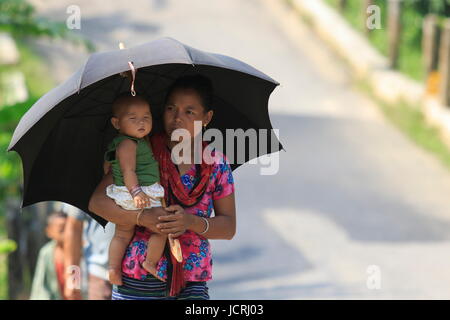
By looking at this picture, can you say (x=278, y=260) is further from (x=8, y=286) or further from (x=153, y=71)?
(x=153, y=71)

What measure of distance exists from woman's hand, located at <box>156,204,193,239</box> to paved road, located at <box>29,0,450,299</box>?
4.94m

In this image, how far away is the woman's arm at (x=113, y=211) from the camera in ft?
12.7

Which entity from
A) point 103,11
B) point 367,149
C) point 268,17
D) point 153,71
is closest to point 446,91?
point 367,149

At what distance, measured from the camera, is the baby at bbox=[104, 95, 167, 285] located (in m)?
3.91

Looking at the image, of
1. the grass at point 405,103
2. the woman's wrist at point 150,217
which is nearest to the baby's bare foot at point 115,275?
the woman's wrist at point 150,217

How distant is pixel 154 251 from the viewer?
3953 millimetres

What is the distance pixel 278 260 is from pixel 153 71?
20.1ft

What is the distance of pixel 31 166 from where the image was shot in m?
4.04

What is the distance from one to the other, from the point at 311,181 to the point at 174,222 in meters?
8.74

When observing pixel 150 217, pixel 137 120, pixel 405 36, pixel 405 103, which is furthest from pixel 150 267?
pixel 405 36

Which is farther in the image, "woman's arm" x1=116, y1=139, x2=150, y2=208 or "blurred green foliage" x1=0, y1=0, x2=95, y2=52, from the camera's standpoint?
"blurred green foliage" x1=0, y1=0, x2=95, y2=52

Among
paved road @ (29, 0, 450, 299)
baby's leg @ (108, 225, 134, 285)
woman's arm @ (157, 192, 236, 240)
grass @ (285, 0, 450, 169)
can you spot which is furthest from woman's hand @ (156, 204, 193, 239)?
grass @ (285, 0, 450, 169)

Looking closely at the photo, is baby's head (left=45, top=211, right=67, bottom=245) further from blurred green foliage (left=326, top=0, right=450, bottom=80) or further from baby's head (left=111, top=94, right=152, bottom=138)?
blurred green foliage (left=326, top=0, right=450, bottom=80)

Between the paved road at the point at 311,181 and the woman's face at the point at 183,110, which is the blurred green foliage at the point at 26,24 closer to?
the paved road at the point at 311,181
